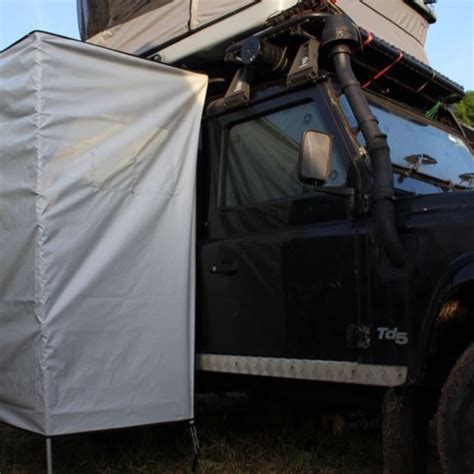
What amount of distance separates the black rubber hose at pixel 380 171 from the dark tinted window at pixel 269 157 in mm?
239

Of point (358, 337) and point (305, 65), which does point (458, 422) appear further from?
point (305, 65)

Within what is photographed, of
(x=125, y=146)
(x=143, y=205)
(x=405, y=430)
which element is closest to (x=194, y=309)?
(x=143, y=205)

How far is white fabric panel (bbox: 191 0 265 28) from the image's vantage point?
4.02 metres

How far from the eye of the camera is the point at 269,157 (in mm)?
3832

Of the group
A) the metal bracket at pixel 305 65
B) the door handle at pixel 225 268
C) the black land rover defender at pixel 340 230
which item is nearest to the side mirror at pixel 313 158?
the black land rover defender at pixel 340 230

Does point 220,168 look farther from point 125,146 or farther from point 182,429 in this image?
point 182,429

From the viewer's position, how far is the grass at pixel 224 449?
4105mm

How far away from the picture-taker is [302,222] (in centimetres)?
352

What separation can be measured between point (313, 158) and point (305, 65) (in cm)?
72


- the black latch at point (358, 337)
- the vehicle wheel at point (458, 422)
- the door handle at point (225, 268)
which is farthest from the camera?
the door handle at point (225, 268)

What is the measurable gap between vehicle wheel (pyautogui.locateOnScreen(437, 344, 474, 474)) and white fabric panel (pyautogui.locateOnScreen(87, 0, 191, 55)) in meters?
2.69

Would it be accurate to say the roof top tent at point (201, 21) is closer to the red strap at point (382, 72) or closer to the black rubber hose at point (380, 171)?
the red strap at point (382, 72)

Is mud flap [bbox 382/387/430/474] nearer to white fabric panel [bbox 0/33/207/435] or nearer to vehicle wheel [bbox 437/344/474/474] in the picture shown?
vehicle wheel [bbox 437/344/474/474]

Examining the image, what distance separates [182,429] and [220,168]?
199cm
